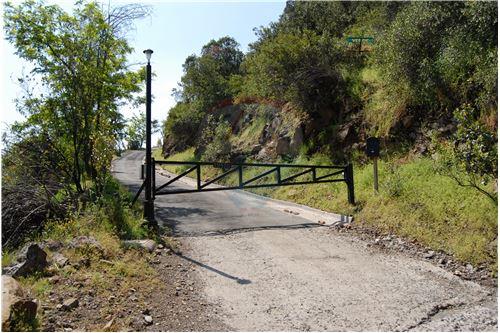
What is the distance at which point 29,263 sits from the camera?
529 cm

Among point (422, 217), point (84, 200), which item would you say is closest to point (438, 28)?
point (422, 217)

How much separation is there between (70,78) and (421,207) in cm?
929

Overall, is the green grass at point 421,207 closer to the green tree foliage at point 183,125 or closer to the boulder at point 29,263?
the boulder at point 29,263

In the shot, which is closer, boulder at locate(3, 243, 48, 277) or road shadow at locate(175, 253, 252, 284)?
boulder at locate(3, 243, 48, 277)

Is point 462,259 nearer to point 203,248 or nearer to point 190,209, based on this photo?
point 203,248

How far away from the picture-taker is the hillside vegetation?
722 cm

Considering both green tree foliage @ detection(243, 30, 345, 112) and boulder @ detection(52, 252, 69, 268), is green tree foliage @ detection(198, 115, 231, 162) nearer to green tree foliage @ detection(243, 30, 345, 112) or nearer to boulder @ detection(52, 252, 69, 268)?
green tree foliage @ detection(243, 30, 345, 112)

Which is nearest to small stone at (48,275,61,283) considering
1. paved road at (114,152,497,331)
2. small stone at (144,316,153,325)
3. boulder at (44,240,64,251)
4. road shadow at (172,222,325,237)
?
boulder at (44,240,64,251)

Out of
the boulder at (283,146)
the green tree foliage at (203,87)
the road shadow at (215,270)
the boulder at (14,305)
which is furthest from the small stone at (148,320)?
the green tree foliage at (203,87)

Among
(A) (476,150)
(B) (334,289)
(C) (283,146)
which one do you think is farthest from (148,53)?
(C) (283,146)

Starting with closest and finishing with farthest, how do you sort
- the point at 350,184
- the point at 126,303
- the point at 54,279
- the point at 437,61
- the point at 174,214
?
the point at 126,303, the point at 54,279, the point at 350,184, the point at 437,61, the point at 174,214

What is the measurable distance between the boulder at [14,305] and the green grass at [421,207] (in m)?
6.42

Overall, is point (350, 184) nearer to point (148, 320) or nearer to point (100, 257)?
point (100, 257)

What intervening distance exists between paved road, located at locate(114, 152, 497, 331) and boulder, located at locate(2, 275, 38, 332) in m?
2.22
